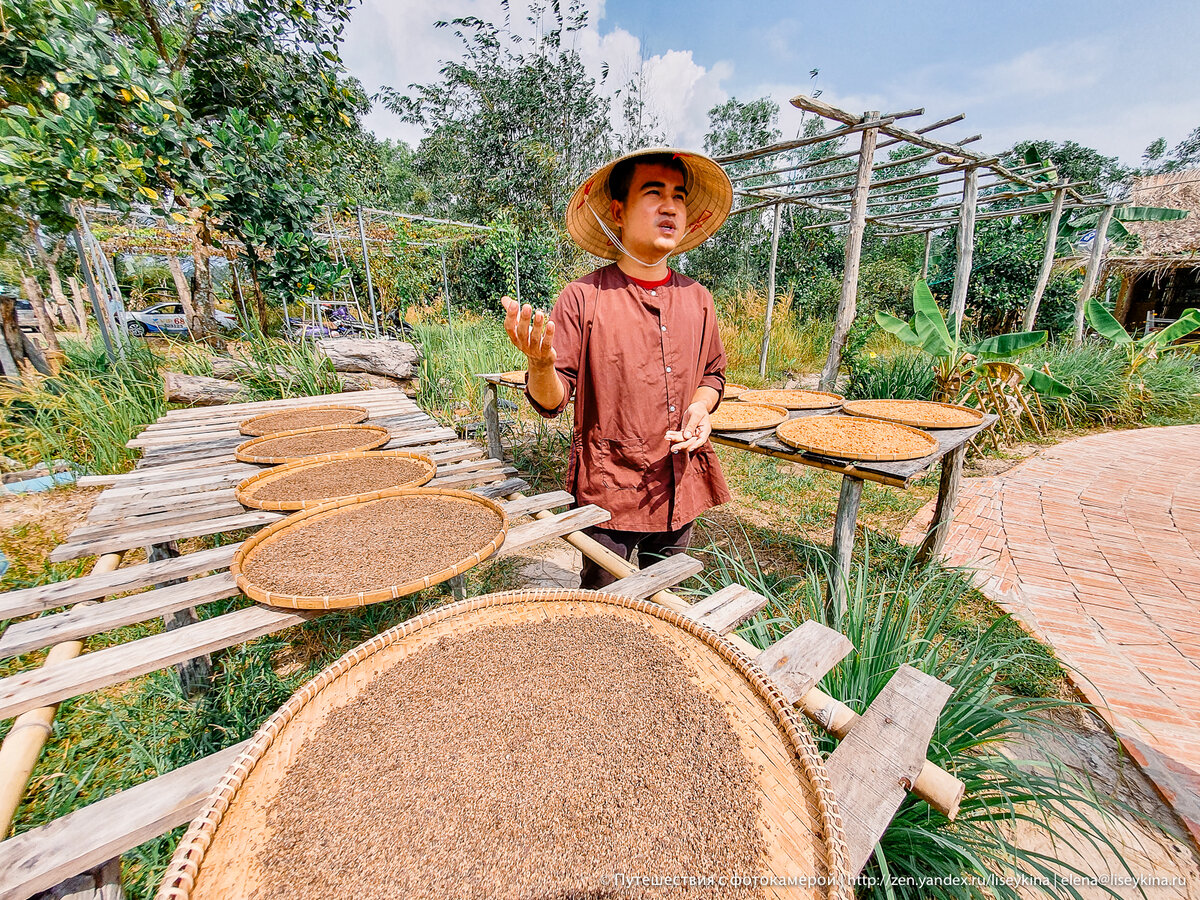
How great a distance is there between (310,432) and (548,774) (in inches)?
76.7

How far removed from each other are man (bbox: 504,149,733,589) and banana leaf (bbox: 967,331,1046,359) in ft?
12.3

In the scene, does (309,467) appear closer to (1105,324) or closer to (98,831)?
(98,831)

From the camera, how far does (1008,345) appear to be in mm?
3988

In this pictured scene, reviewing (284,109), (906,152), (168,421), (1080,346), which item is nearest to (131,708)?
(168,421)

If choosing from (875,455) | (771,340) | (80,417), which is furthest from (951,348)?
(80,417)

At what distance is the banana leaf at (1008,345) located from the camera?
3.79 m

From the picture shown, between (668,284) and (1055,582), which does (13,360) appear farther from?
(1055,582)

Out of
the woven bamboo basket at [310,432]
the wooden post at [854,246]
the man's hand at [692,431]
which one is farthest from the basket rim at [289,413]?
the wooden post at [854,246]

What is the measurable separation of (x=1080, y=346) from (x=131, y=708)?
10001 millimetres

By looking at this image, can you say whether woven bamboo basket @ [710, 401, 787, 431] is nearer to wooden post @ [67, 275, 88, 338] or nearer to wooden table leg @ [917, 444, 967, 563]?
wooden table leg @ [917, 444, 967, 563]

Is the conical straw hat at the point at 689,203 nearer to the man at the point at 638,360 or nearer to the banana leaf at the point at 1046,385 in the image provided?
the man at the point at 638,360

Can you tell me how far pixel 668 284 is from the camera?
1.56 m

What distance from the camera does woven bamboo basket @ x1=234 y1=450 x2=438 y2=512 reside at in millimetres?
1347

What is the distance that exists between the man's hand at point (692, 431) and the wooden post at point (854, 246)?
12.8 ft
